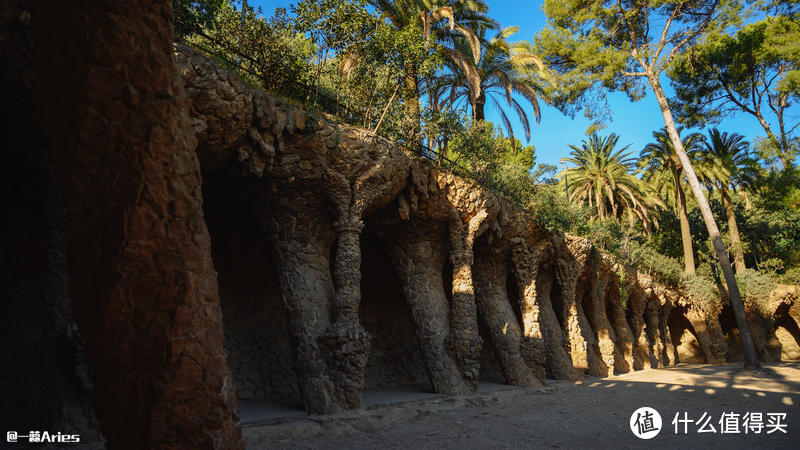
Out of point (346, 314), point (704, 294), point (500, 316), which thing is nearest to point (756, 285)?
point (704, 294)

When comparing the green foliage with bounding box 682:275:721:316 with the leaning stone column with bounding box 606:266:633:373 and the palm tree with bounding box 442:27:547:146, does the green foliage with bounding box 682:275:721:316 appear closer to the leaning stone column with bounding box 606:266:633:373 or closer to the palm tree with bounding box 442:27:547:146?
the leaning stone column with bounding box 606:266:633:373

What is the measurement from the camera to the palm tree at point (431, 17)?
48.0 feet

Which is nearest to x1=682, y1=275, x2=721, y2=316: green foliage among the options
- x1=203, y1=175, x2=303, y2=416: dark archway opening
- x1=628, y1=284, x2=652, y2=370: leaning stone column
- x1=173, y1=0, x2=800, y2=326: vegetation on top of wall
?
x1=173, y1=0, x2=800, y2=326: vegetation on top of wall

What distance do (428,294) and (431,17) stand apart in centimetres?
1090

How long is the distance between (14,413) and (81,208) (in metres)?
5.68

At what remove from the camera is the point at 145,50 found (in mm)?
3006

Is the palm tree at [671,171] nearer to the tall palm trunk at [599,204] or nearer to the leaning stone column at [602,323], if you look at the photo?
the tall palm trunk at [599,204]

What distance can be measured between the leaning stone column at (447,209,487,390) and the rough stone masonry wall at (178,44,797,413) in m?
0.03

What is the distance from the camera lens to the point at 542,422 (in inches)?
321

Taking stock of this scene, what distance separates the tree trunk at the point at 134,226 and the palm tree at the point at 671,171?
29.9 m

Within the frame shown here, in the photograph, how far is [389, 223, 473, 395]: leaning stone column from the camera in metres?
10.4

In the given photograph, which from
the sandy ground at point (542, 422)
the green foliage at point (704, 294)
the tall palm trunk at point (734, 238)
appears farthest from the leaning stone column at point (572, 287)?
the tall palm trunk at point (734, 238)

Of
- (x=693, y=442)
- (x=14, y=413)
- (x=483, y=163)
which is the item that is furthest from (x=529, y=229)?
(x=14, y=413)

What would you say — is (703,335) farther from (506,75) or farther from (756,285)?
(506,75)
